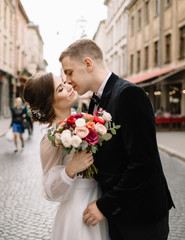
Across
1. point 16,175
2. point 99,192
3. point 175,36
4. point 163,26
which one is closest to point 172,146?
point 16,175

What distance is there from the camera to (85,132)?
1767mm

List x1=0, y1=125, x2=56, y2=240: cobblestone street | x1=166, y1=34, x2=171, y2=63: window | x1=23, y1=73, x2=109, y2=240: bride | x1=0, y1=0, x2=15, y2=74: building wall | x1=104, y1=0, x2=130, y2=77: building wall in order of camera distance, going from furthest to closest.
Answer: x1=104, y1=0, x2=130, y2=77: building wall → x1=0, y1=0, x2=15, y2=74: building wall → x1=166, y1=34, x2=171, y2=63: window → x1=0, y1=125, x2=56, y2=240: cobblestone street → x1=23, y1=73, x2=109, y2=240: bride

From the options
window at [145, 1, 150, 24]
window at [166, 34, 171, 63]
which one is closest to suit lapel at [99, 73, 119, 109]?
window at [166, 34, 171, 63]

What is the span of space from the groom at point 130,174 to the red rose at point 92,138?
0.40 feet

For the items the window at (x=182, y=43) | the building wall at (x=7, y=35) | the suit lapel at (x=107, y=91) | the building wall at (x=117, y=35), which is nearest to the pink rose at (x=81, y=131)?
the suit lapel at (x=107, y=91)

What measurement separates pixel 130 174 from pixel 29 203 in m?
3.89

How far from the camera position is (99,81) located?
2.11 meters

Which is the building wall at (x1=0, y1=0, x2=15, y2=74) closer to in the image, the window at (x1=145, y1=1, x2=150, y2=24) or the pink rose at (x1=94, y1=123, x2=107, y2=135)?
the window at (x1=145, y1=1, x2=150, y2=24)

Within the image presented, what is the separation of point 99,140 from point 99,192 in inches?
17.2

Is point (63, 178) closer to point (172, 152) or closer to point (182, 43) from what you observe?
point (172, 152)

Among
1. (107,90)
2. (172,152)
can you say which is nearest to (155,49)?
(172,152)

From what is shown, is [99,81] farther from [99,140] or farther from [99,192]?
[99,192]

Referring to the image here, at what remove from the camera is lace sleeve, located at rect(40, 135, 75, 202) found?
1.97 metres

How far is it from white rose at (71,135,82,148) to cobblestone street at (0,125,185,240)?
640 millimetres
